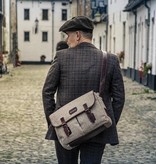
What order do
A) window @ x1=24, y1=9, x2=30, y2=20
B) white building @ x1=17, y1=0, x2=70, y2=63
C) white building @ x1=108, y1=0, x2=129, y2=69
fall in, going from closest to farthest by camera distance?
white building @ x1=108, y1=0, x2=129, y2=69, white building @ x1=17, y1=0, x2=70, y2=63, window @ x1=24, y1=9, x2=30, y2=20

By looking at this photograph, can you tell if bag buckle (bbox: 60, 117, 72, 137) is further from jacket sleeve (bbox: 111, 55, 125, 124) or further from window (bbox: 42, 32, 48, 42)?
window (bbox: 42, 32, 48, 42)

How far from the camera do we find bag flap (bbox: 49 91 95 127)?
4.12 metres

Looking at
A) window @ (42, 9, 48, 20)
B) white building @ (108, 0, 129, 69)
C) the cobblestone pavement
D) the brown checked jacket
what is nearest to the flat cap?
the brown checked jacket

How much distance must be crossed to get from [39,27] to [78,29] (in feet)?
192

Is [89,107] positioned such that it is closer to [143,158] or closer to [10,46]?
[143,158]

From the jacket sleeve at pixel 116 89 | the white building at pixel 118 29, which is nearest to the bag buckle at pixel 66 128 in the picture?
the jacket sleeve at pixel 116 89

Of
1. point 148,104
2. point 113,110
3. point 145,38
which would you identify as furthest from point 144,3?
point 113,110

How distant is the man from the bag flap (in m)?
0.12

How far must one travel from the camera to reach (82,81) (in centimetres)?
429

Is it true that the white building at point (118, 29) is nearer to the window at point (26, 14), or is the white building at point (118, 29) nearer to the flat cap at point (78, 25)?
the window at point (26, 14)

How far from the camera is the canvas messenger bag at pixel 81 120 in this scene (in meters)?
4.09

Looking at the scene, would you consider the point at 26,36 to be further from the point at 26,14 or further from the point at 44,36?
the point at 26,14

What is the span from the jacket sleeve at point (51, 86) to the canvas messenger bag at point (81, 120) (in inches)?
8.7

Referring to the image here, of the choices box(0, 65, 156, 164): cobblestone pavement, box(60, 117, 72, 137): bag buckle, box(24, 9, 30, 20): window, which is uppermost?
box(24, 9, 30, 20): window
